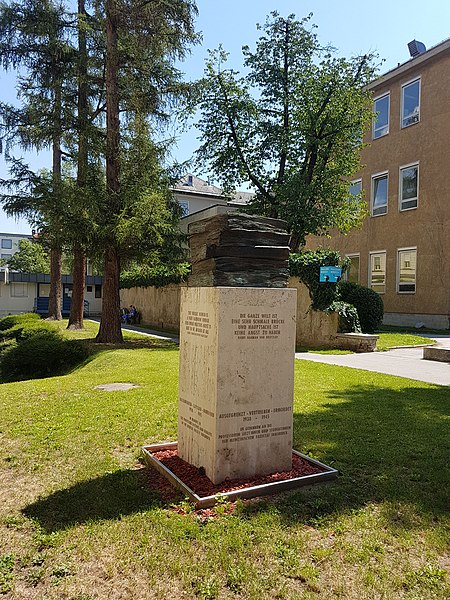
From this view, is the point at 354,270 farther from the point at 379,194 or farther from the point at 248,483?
the point at 248,483

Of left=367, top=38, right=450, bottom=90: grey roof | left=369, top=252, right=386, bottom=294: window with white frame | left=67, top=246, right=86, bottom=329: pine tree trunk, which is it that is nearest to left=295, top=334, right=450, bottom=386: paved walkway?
left=67, top=246, right=86, bottom=329: pine tree trunk

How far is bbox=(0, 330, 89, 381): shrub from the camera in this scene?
1274 cm

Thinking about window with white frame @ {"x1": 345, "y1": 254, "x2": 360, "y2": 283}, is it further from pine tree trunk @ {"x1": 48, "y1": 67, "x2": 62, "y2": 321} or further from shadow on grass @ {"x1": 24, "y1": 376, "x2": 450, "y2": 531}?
shadow on grass @ {"x1": 24, "y1": 376, "x2": 450, "y2": 531}

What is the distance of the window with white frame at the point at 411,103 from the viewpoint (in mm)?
23344

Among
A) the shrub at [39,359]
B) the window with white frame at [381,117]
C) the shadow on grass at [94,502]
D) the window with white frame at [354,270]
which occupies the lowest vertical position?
the shrub at [39,359]

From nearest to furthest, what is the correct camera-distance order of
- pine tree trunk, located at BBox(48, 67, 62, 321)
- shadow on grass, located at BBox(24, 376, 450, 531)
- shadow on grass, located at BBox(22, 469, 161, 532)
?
shadow on grass, located at BBox(22, 469, 161, 532)
shadow on grass, located at BBox(24, 376, 450, 531)
pine tree trunk, located at BBox(48, 67, 62, 321)

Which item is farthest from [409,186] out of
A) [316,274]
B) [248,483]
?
[248,483]

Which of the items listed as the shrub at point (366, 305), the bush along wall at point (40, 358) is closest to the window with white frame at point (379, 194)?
the shrub at point (366, 305)

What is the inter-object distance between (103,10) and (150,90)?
277 centimetres

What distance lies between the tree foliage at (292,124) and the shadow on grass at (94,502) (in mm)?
14010

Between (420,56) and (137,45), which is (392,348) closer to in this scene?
(137,45)

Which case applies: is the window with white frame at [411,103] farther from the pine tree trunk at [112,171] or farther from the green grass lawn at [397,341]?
the pine tree trunk at [112,171]

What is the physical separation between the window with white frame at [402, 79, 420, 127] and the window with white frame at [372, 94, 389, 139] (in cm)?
113

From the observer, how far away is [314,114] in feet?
58.0
